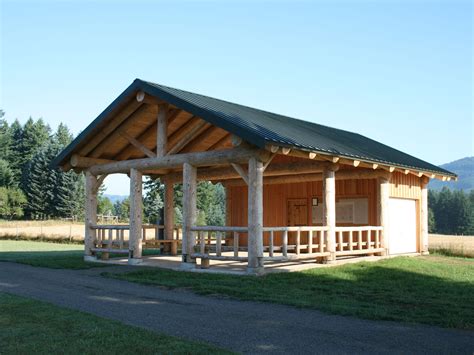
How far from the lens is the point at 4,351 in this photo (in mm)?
6469

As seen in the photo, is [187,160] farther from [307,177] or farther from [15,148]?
[15,148]

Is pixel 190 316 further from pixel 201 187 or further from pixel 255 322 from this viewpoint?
pixel 201 187

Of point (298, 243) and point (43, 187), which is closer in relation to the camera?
point (298, 243)

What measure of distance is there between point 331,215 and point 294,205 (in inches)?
238

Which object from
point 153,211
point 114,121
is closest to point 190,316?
point 114,121

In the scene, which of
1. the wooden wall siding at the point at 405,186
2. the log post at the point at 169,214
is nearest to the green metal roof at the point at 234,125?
the wooden wall siding at the point at 405,186

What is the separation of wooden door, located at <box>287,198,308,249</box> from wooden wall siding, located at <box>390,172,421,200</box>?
357cm

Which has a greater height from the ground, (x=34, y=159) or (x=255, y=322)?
(x=34, y=159)

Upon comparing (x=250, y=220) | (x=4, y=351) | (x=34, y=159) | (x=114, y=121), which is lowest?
(x=4, y=351)

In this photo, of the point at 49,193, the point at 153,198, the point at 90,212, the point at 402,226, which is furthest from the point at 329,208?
the point at 49,193

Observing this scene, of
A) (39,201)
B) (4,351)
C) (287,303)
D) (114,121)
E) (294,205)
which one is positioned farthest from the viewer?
(39,201)

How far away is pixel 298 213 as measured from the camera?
2214cm

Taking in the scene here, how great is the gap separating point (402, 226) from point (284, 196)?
473cm

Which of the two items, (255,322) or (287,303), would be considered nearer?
(255,322)
